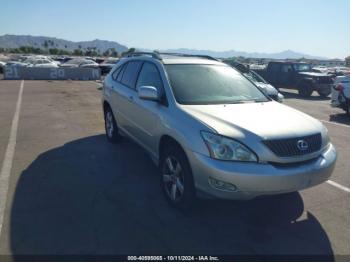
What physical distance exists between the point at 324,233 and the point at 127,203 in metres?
2.29

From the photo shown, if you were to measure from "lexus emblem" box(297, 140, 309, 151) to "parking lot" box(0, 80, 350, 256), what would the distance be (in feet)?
2.99

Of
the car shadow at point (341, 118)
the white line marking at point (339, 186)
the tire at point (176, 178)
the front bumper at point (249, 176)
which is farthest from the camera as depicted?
the car shadow at point (341, 118)

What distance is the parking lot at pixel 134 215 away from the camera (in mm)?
3264

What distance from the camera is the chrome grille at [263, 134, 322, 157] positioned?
3.31 meters

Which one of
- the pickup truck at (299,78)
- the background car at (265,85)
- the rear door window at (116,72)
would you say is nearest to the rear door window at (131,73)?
the rear door window at (116,72)

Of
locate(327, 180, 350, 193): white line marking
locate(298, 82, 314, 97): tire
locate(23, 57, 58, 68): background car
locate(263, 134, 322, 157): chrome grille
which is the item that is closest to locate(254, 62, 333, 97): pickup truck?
locate(298, 82, 314, 97): tire

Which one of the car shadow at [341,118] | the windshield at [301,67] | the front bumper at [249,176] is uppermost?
the windshield at [301,67]

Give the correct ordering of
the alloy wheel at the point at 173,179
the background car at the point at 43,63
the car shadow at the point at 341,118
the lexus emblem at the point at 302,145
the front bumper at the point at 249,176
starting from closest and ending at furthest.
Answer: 1. the front bumper at the point at 249,176
2. the lexus emblem at the point at 302,145
3. the alloy wheel at the point at 173,179
4. the car shadow at the point at 341,118
5. the background car at the point at 43,63

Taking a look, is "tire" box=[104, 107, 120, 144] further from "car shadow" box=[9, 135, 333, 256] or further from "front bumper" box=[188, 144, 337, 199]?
"front bumper" box=[188, 144, 337, 199]

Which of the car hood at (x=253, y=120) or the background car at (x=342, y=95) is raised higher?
the car hood at (x=253, y=120)

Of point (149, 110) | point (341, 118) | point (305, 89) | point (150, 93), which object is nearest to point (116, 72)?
point (149, 110)

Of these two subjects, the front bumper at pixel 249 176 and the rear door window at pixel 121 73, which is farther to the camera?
the rear door window at pixel 121 73

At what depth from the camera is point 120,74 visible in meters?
6.02

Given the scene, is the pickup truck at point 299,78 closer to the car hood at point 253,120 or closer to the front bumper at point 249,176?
the car hood at point 253,120
